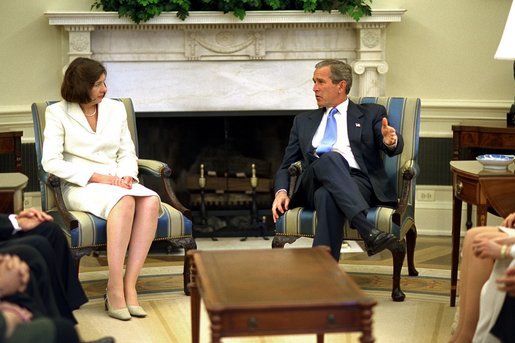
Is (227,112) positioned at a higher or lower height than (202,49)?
lower

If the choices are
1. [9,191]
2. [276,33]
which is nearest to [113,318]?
[9,191]

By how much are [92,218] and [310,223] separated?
1065mm

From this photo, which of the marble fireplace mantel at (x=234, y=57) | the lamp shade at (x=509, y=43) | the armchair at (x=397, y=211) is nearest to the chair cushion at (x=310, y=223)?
the armchair at (x=397, y=211)

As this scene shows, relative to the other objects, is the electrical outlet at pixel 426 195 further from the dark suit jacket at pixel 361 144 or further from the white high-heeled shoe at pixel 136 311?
the white high-heeled shoe at pixel 136 311

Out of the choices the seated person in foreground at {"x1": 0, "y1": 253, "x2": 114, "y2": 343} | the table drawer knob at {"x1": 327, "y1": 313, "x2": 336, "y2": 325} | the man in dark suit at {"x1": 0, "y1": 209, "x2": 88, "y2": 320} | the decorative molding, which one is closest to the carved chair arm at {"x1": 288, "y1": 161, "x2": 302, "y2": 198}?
the man in dark suit at {"x1": 0, "y1": 209, "x2": 88, "y2": 320}

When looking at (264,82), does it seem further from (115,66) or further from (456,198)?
(456,198)

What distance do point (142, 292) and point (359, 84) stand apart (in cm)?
225

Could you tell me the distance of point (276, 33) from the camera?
646cm

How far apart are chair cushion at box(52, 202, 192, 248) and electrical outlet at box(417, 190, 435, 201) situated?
2.29 metres

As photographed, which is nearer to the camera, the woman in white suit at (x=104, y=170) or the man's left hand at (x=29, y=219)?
the man's left hand at (x=29, y=219)

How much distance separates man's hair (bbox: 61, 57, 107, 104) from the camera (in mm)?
4809

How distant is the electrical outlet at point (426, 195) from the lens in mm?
6652

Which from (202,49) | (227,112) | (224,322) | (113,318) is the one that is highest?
(202,49)

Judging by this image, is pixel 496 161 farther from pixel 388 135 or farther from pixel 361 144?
pixel 361 144
